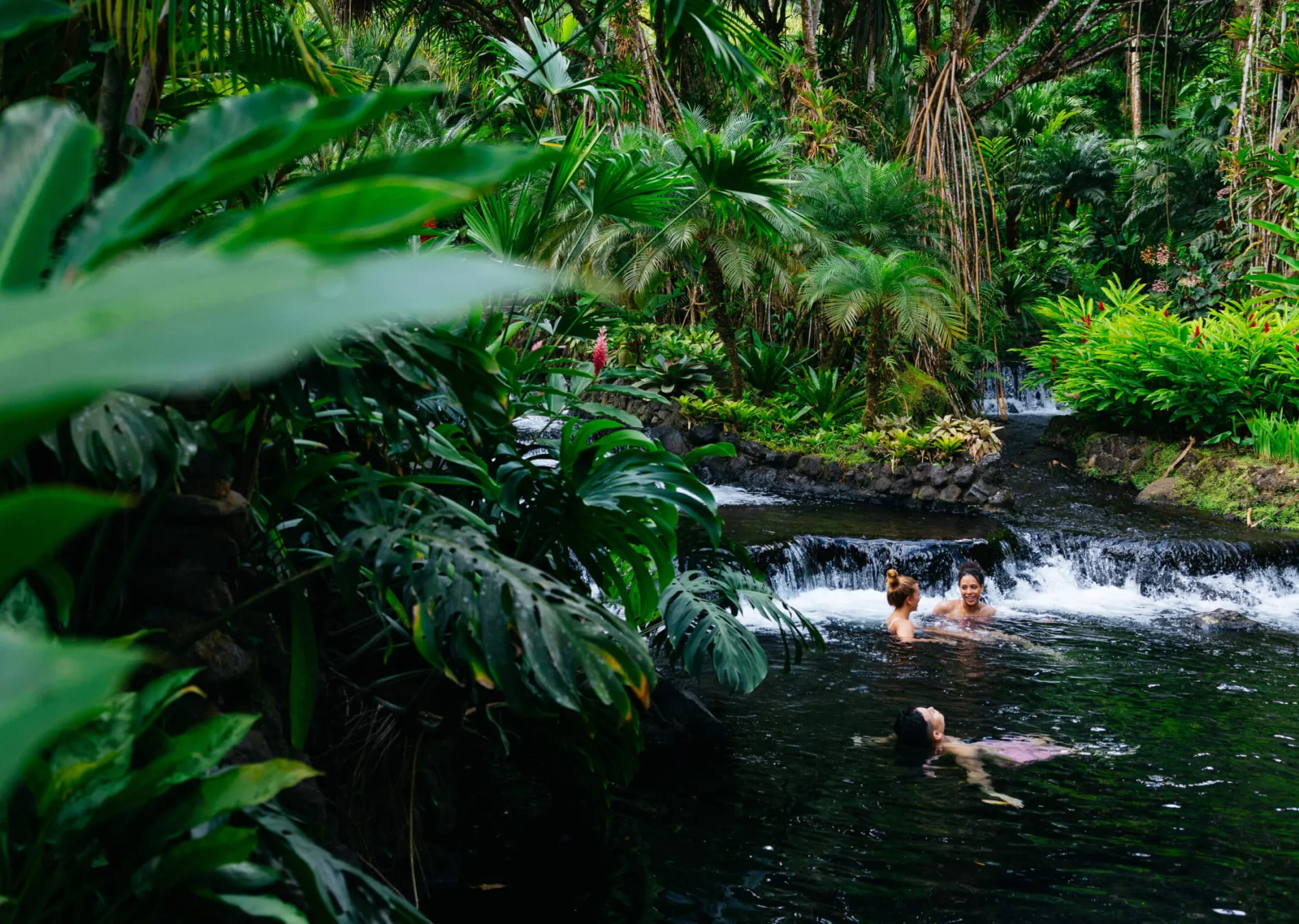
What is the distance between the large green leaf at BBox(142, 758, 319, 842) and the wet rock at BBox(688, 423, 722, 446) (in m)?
11.9

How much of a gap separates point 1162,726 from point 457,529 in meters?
4.66

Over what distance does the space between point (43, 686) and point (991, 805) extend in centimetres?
465

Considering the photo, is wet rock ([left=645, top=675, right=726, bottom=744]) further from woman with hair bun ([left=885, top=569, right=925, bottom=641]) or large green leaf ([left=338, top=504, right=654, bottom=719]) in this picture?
large green leaf ([left=338, top=504, right=654, bottom=719])

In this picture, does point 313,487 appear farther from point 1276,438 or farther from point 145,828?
point 1276,438

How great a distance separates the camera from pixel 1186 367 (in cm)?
1260

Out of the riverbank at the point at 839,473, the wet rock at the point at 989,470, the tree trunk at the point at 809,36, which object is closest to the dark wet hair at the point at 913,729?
the riverbank at the point at 839,473

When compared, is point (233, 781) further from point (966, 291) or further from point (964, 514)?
point (966, 291)

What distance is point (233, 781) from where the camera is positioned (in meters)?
1.43

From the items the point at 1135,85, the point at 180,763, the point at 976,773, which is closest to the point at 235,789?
the point at 180,763

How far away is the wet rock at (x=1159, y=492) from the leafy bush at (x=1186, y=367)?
0.82m

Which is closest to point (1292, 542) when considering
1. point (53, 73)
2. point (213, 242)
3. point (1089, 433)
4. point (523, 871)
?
point (1089, 433)

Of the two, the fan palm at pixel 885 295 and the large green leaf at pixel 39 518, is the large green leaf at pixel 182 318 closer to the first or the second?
the large green leaf at pixel 39 518

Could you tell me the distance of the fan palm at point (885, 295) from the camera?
40.5 ft

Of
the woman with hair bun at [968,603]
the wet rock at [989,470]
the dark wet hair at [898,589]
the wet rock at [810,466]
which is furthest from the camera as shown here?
the wet rock at [810,466]
